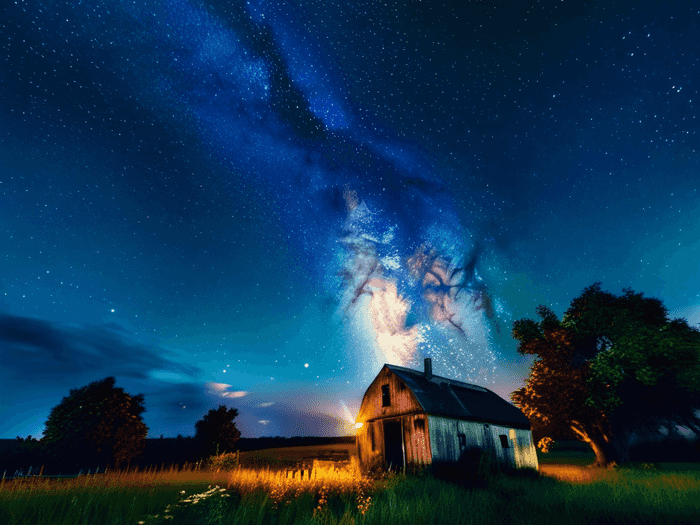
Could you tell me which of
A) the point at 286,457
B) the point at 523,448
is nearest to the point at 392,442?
the point at 523,448

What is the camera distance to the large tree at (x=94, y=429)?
18594 millimetres

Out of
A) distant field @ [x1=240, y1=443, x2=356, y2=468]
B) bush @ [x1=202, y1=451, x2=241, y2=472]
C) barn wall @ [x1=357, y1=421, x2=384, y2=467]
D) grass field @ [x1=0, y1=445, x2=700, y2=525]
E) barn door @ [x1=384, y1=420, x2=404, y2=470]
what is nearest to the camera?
grass field @ [x1=0, y1=445, x2=700, y2=525]

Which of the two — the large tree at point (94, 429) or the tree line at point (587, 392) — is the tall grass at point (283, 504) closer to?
the tree line at point (587, 392)

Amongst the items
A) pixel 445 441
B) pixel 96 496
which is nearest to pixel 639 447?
pixel 445 441

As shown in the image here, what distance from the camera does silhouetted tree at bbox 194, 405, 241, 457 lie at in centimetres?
2845

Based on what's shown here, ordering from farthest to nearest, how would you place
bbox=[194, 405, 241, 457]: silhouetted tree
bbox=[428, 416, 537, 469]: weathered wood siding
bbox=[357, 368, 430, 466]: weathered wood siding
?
1. bbox=[194, 405, 241, 457]: silhouetted tree
2. bbox=[428, 416, 537, 469]: weathered wood siding
3. bbox=[357, 368, 430, 466]: weathered wood siding

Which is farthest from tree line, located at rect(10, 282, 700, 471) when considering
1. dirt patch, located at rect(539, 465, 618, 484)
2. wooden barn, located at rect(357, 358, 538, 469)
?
dirt patch, located at rect(539, 465, 618, 484)

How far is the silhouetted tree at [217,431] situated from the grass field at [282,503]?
22836 mm

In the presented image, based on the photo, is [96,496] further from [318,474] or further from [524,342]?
[524,342]

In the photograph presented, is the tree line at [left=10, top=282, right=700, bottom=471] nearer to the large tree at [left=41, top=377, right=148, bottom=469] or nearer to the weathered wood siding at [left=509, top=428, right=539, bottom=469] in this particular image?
the large tree at [left=41, top=377, right=148, bottom=469]

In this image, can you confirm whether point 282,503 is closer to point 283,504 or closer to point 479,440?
point 283,504

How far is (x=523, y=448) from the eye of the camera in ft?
79.0

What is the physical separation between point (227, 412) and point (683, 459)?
123 ft

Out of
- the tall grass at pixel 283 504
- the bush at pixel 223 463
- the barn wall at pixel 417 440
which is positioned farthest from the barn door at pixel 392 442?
the tall grass at pixel 283 504
